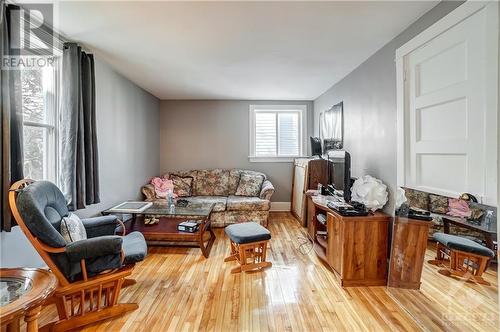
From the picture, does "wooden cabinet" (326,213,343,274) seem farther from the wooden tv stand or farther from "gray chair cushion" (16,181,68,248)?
"gray chair cushion" (16,181,68,248)

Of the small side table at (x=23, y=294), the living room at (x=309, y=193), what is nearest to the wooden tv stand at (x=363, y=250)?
the living room at (x=309, y=193)

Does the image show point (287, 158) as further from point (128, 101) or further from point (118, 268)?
point (118, 268)

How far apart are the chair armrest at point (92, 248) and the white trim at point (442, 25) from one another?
2.88 metres

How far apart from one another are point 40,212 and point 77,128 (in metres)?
1.16

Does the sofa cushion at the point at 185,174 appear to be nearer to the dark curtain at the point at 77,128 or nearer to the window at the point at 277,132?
the window at the point at 277,132

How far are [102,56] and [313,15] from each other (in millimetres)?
2425

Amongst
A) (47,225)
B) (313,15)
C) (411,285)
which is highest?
(313,15)

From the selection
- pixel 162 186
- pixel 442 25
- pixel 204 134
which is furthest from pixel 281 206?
pixel 442 25

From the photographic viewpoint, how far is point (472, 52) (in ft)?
5.34

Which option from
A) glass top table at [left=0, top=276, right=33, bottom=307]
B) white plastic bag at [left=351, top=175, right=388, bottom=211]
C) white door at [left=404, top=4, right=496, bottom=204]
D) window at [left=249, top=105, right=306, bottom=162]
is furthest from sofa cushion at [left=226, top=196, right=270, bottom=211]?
glass top table at [left=0, top=276, right=33, bottom=307]

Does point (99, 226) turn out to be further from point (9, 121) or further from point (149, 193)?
point (149, 193)

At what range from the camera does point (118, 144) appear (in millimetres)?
3604

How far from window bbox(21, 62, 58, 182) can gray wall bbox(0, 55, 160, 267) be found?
57cm

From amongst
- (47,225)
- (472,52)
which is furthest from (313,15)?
(47,225)
